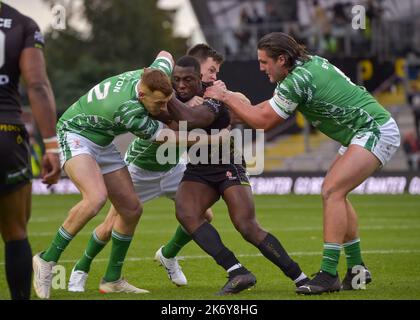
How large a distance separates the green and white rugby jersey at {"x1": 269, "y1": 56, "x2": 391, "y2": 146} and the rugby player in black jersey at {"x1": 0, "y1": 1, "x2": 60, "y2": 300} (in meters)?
2.57

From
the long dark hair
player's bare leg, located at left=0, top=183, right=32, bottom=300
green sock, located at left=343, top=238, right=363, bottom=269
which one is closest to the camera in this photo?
player's bare leg, located at left=0, top=183, right=32, bottom=300

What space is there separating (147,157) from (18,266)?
11.2 ft

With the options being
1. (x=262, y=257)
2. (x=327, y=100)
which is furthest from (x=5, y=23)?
(x=262, y=257)

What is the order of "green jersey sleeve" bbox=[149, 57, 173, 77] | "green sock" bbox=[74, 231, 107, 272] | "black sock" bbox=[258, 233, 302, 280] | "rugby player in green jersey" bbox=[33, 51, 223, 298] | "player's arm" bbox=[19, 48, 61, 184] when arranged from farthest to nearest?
"green sock" bbox=[74, 231, 107, 272]
"green jersey sleeve" bbox=[149, 57, 173, 77]
"black sock" bbox=[258, 233, 302, 280]
"rugby player in green jersey" bbox=[33, 51, 223, 298]
"player's arm" bbox=[19, 48, 61, 184]

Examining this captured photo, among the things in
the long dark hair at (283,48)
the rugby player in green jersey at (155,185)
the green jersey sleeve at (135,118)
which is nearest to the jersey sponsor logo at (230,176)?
the rugby player in green jersey at (155,185)

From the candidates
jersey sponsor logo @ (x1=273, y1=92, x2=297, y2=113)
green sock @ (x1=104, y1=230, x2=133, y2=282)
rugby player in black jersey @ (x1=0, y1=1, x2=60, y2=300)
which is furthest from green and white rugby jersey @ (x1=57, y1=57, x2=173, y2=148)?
rugby player in black jersey @ (x1=0, y1=1, x2=60, y2=300)

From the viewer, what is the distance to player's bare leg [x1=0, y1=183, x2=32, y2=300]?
7.62 m

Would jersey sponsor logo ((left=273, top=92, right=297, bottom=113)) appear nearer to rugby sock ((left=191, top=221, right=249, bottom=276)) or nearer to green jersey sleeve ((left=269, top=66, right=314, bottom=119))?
green jersey sleeve ((left=269, top=66, right=314, bottom=119))

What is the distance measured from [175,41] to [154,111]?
56652 millimetres

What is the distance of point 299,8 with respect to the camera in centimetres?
3766

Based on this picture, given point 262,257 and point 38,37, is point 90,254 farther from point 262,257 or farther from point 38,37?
point 38,37

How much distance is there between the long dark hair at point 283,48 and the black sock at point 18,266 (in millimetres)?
2995
